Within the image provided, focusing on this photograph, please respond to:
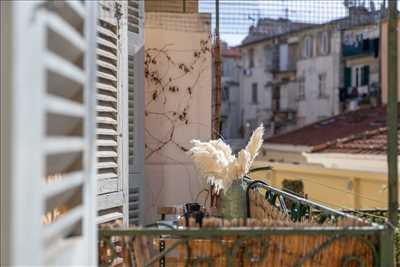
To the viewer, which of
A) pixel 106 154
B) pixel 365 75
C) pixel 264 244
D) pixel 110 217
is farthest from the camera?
pixel 365 75

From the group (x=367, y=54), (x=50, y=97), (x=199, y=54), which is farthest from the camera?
(x=367, y=54)

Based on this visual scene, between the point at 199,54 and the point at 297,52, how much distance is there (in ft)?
70.2

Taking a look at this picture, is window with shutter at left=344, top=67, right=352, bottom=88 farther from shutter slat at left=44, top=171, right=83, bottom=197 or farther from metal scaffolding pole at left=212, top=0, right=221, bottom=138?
shutter slat at left=44, top=171, right=83, bottom=197

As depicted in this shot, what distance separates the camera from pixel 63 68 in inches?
62.6

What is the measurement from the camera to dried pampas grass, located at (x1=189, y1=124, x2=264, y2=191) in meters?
3.51

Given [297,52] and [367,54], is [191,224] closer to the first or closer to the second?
[367,54]

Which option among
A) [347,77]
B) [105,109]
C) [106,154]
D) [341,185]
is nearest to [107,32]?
[105,109]

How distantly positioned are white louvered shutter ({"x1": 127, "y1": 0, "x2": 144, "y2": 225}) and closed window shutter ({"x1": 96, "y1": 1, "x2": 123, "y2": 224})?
0.89 meters

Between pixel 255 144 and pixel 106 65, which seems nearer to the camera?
pixel 255 144

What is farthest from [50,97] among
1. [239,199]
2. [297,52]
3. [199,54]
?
[297,52]

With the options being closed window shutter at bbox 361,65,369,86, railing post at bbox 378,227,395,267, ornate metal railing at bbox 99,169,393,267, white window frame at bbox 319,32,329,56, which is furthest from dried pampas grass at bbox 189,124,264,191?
white window frame at bbox 319,32,329,56

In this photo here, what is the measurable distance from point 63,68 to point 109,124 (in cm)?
249

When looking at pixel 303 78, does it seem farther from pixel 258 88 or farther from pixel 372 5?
pixel 372 5

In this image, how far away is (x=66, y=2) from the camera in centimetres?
170
